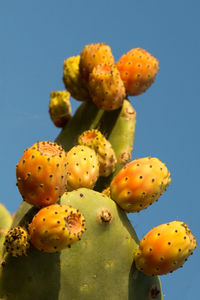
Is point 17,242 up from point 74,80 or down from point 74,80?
down

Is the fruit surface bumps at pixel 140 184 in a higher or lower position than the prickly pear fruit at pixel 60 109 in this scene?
lower

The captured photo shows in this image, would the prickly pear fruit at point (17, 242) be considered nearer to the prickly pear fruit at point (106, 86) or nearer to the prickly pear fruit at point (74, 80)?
the prickly pear fruit at point (106, 86)

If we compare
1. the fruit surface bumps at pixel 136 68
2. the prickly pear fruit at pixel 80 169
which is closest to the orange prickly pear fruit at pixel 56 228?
the prickly pear fruit at pixel 80 169

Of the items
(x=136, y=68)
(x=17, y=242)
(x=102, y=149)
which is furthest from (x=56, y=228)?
(x=136, y=68)

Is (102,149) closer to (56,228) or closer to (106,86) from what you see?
(106,86)

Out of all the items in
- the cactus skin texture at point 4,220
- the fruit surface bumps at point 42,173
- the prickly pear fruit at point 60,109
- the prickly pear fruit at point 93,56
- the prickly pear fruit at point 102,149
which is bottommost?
the cactus skin texture at point 4,220

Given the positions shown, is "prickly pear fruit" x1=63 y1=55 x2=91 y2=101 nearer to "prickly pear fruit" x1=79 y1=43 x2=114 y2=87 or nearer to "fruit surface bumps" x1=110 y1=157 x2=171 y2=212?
"prickly pear fruit" x1=79 y1=43 x2=114 y2=87

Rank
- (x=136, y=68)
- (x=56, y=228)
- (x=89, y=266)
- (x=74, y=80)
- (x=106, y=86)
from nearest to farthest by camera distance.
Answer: (x=56, y=228) → (x=89, y=266) → (x=106, y=86) → (x=136, y=68) → (x=74, y=80)
